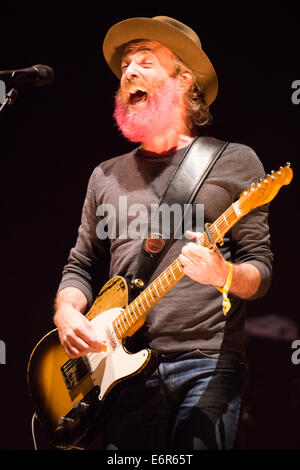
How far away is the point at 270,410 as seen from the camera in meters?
4.27

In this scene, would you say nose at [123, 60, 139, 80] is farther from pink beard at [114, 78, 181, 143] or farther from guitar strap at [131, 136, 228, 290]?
guitar strap at [131, 136, 228, 290]

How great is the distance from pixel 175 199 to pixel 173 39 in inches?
31.9

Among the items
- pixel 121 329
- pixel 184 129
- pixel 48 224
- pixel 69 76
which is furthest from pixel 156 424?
pixel 69 76

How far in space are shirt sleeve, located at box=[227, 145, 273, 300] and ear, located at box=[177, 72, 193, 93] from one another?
2.00ft

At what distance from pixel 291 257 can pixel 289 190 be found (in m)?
0.56

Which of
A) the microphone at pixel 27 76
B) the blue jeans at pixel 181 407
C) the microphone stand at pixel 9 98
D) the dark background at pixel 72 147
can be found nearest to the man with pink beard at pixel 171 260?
the blue jeans at pixel 181 407

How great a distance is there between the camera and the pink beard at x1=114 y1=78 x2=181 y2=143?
2.56 meters

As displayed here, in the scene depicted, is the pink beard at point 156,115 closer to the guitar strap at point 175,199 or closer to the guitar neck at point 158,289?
the guitar strap at point 175,199

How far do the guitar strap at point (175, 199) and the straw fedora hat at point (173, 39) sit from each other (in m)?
0.48

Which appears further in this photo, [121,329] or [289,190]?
[289,190]

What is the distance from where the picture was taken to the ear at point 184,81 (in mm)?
2678

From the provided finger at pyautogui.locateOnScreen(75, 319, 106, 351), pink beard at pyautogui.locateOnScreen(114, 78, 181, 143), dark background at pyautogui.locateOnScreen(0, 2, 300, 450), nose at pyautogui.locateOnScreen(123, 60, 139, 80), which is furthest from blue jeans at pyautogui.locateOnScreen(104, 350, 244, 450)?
dark background at pyautogui.locateOnScreen(0, 2, 300, 450)

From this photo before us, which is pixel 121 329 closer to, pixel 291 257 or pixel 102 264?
pixel 102 264

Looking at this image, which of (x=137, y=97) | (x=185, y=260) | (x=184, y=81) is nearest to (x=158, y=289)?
(x=185, y=260)
